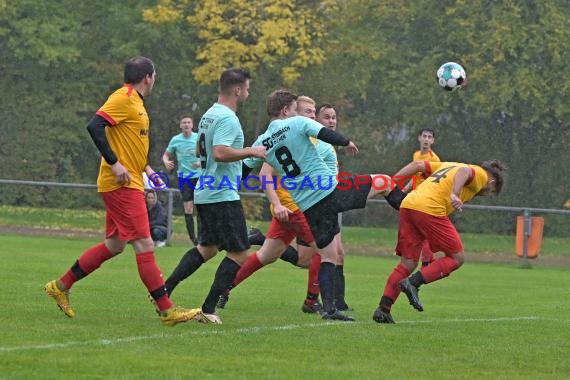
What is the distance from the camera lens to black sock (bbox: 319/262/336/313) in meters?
11.1

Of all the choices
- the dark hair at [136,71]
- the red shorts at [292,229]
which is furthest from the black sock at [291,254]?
the dark hair at [136,71]

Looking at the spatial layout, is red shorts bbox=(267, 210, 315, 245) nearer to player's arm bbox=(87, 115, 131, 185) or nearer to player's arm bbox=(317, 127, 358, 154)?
player's arm bbox=(317, 127, 358, 154)

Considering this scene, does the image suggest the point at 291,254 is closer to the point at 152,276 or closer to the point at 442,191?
the point at 442,191

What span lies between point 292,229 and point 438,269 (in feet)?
4.84

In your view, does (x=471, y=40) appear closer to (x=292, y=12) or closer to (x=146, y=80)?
(x=292, y=12)

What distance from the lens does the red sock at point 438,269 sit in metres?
11.1

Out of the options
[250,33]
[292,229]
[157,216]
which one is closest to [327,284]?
[292,229]

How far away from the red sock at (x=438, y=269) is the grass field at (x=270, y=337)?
1.39 ft

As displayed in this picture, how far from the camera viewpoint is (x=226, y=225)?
409 inches

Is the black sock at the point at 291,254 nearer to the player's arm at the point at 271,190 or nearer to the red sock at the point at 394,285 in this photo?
the player's arm at the point at 271,190

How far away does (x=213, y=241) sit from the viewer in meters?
10.6

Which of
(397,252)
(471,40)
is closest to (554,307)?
(397,252)

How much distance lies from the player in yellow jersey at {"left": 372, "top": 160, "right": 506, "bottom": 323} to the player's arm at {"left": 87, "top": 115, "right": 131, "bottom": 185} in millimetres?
2559

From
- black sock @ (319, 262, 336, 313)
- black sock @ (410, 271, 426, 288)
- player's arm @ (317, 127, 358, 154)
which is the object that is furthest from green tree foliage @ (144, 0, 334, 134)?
player's arm @ (317, 127, 358, 154)
